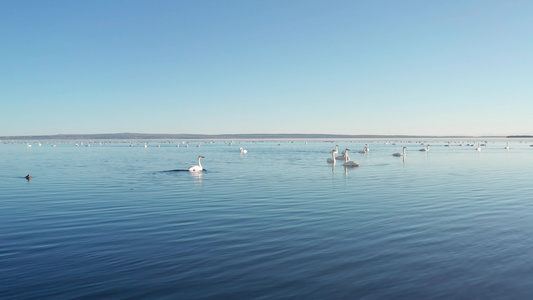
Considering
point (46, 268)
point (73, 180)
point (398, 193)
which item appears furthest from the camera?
point (73, 180)

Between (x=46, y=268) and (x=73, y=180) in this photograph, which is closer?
(x=46, y=268)

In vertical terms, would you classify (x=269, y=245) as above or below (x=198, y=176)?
below

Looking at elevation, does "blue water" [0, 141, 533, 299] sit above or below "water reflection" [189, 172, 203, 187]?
below

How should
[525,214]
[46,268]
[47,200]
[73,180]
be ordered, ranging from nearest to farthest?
1. [46,268]
2. [525,214]
3. [47,200]
4. [73,180]

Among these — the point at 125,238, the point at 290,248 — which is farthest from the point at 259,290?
the point at 125,238

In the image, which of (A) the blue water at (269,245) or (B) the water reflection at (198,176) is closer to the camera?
(A) the blue water at (269,245)

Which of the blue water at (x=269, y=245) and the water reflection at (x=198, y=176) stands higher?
the water reflection at (x=198, y=176)

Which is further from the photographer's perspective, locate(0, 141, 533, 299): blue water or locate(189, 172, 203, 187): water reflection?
locate(189, 172, 203, 187): water reflection

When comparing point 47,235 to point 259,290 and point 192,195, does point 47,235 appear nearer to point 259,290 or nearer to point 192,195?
point 259,290

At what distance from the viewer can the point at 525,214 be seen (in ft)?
55.0

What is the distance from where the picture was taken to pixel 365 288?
895 centimetres

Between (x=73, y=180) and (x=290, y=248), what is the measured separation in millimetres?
25328

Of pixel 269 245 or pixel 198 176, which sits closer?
pixel 269 245

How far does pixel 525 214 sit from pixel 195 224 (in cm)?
1260
